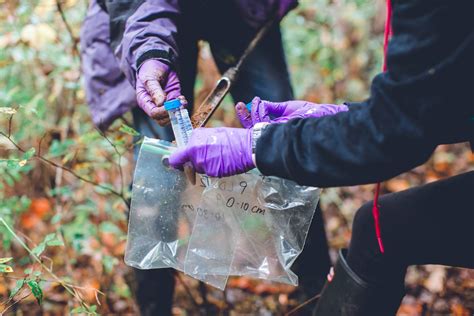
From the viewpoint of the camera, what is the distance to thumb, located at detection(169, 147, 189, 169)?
1.27 meters

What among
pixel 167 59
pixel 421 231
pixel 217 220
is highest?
pixel 167 59

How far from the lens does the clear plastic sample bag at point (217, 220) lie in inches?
56.4

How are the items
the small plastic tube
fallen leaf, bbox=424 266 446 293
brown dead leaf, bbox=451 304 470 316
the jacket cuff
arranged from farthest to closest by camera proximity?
fallen leaf, bbox=424 266 446 293
brown dead leaf, bbox=451 304 470 316
the jacket cuff
the small plastic tube

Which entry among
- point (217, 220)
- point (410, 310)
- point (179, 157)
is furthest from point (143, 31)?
point (410, 310)

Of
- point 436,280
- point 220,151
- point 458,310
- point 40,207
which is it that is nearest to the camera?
point 220,151

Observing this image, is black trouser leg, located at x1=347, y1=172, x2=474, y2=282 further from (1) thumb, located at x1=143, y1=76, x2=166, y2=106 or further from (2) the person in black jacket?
(1) thumb, located at x1=143, y1=76, x2=166, y2=106

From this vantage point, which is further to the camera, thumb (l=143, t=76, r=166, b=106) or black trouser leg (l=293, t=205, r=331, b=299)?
black trouser leg (l=293, t=205, r=331, b=299)

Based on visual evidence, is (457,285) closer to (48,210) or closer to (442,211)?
(442,211)

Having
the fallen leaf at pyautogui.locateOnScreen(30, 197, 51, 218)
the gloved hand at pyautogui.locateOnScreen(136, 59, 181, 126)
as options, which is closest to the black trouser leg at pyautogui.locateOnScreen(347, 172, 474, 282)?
the gloved hand at pyautogui.locateOnScreen(136, 59, 181, 126)

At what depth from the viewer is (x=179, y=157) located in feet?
4.19

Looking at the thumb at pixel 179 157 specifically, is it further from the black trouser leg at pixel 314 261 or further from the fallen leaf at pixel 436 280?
the fallen leaf at pixel 436 280

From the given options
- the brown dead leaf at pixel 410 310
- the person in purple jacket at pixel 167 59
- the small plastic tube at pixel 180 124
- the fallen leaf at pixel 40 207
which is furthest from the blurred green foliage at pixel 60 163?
the brown dead leaf at pixel 410 310

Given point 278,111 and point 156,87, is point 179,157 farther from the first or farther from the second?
point 278,111

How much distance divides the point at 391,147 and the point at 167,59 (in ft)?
2.38
